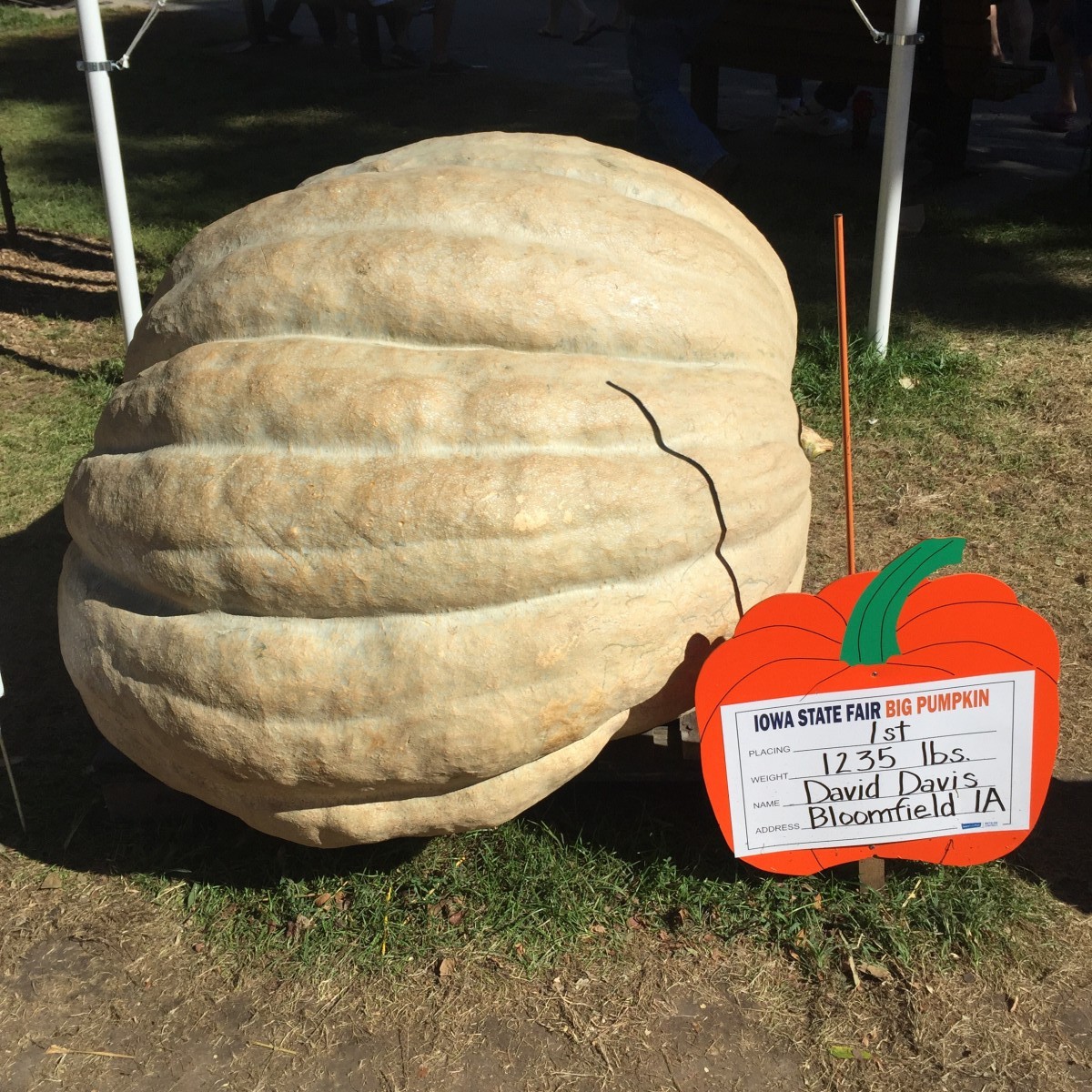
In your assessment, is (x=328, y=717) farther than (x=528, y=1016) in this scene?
No

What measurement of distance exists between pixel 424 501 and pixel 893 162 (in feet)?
10.4

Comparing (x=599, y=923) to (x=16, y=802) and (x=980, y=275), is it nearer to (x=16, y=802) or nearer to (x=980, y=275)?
(x=16, y=802)

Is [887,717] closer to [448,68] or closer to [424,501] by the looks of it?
[424,501]

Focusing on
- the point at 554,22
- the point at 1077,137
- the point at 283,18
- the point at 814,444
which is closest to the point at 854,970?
the point at 814,444

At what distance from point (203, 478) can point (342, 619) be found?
1.35 feet

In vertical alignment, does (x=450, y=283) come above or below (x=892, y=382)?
above

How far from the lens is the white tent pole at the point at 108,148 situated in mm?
4207

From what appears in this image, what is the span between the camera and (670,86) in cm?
620

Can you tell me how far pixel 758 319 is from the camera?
2.77 meters

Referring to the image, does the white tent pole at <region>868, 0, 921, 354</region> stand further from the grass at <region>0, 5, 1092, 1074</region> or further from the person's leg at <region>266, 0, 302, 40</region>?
the person's leg at <region>266, 0, 302, 40</region>

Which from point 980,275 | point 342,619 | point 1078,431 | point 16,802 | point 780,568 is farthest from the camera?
point 980,275

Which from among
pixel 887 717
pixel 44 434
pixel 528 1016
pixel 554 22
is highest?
pixel 554 22

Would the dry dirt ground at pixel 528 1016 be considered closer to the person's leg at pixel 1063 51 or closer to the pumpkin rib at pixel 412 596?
the pumpkin rib at pixel 412 596

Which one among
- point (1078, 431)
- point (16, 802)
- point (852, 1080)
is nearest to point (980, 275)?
point (1078, 431)
